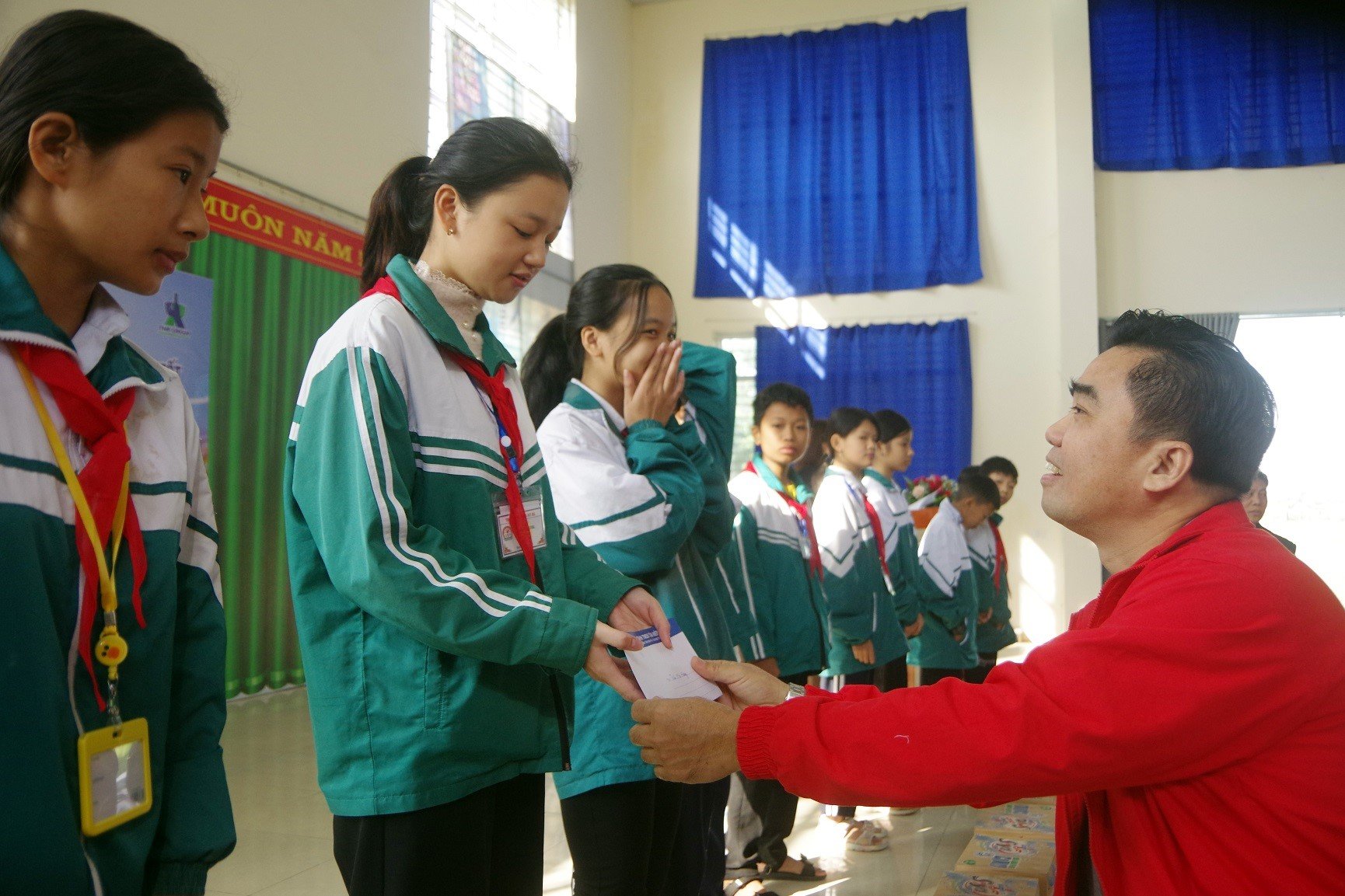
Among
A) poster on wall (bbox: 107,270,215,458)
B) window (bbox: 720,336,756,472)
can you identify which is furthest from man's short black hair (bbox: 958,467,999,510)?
window (bbox: 720,336,756,472)

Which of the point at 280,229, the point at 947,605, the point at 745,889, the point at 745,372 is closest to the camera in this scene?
the point at 745,889

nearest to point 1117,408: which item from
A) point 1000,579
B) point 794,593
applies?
point 794,593

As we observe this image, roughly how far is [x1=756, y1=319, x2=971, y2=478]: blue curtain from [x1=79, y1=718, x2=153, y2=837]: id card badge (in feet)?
29.0

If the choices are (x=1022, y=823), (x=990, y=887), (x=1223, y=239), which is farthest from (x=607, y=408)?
(x=1223, y=239)

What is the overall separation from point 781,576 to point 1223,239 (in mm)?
7753

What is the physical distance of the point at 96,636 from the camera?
914mm

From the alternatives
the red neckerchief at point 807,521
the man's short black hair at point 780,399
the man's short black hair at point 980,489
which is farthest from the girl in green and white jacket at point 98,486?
the man's short black hair at point 980,489

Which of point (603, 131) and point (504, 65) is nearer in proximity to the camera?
point (504, 65)

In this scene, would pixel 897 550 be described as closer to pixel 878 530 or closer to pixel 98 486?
pixel 878 530

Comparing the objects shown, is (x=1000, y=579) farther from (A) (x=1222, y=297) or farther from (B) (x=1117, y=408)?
(A) (x=1222, y=297)

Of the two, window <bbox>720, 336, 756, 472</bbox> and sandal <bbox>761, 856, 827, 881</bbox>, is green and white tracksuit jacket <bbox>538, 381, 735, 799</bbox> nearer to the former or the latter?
sandal <bbox>761, 856, 827, 881</bbox>

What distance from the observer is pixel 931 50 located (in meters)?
9.83

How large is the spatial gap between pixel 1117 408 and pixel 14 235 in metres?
1.28

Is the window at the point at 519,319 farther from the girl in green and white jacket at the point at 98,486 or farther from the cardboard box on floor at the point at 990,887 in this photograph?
the girl in green and white jacket at the point at 98,486
